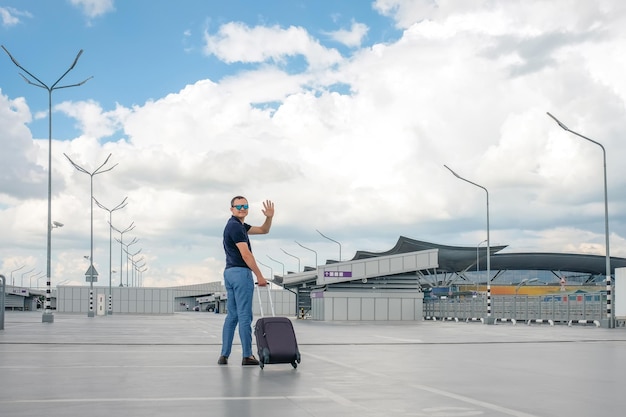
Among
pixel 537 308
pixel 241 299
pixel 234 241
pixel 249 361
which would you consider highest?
pixel 234 241

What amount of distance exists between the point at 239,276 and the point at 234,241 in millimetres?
467

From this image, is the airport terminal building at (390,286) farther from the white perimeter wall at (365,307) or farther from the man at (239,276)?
the man at (239,276)

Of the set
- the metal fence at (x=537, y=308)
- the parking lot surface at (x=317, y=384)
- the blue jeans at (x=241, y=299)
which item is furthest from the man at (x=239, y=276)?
the metal fence at (x=537, y=308)

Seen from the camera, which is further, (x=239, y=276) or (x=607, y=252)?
(x=607, y=252)

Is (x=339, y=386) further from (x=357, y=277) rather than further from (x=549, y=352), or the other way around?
(x=357, y=277)

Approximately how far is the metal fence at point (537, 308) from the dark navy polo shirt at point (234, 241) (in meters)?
30.0

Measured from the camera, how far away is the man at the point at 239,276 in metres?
10.6

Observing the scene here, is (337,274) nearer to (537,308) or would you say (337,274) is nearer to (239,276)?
(537,308)

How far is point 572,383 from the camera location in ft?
28.8

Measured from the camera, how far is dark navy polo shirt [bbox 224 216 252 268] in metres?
10.7

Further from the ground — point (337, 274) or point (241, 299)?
point (337, 274)

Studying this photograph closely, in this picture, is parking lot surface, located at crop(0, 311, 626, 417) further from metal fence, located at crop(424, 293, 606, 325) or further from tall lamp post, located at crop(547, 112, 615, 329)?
metal fence, located at crop(424, 293, 606, 325)

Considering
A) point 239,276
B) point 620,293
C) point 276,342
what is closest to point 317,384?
point 276,342

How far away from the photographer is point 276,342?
10156mm
